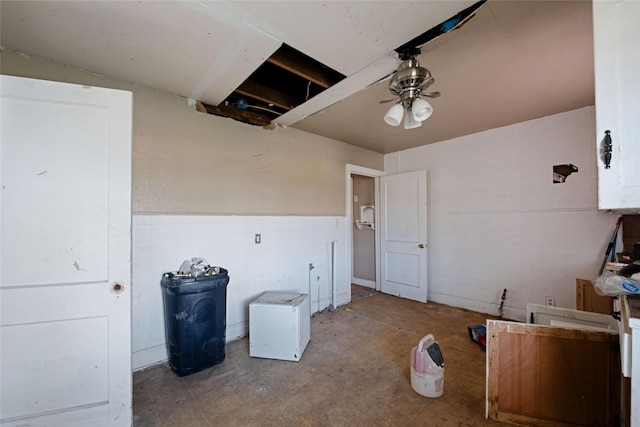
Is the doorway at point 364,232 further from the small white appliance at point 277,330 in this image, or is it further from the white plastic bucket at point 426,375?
the white plastic bucket at point 426,375

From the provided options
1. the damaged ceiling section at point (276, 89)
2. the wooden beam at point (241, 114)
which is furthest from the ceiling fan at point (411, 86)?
the wooden beam at point (241, 114)

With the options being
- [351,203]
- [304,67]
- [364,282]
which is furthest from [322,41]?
[364,282]

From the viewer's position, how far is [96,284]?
1.45 meters

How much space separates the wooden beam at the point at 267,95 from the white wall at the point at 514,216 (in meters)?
2.43

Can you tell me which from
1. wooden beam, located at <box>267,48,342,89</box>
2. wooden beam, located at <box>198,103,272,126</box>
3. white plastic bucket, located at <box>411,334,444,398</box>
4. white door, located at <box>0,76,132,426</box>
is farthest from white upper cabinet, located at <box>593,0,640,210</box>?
wooden beam, located at <box>198,103,272,126</box>

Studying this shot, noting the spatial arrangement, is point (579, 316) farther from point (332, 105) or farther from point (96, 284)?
point (96, 284)

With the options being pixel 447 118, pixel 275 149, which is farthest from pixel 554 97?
pixel 275 149

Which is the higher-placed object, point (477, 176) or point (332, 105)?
point (332, 105)

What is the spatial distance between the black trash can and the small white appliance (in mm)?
311

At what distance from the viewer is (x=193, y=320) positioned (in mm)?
2084

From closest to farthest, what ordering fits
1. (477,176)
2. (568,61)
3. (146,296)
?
(568,61) → (146,296) → (477,176)

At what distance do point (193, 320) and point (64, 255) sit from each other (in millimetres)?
1008

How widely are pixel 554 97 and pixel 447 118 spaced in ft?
3.04

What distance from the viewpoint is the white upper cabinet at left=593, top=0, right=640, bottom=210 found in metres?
0.91
